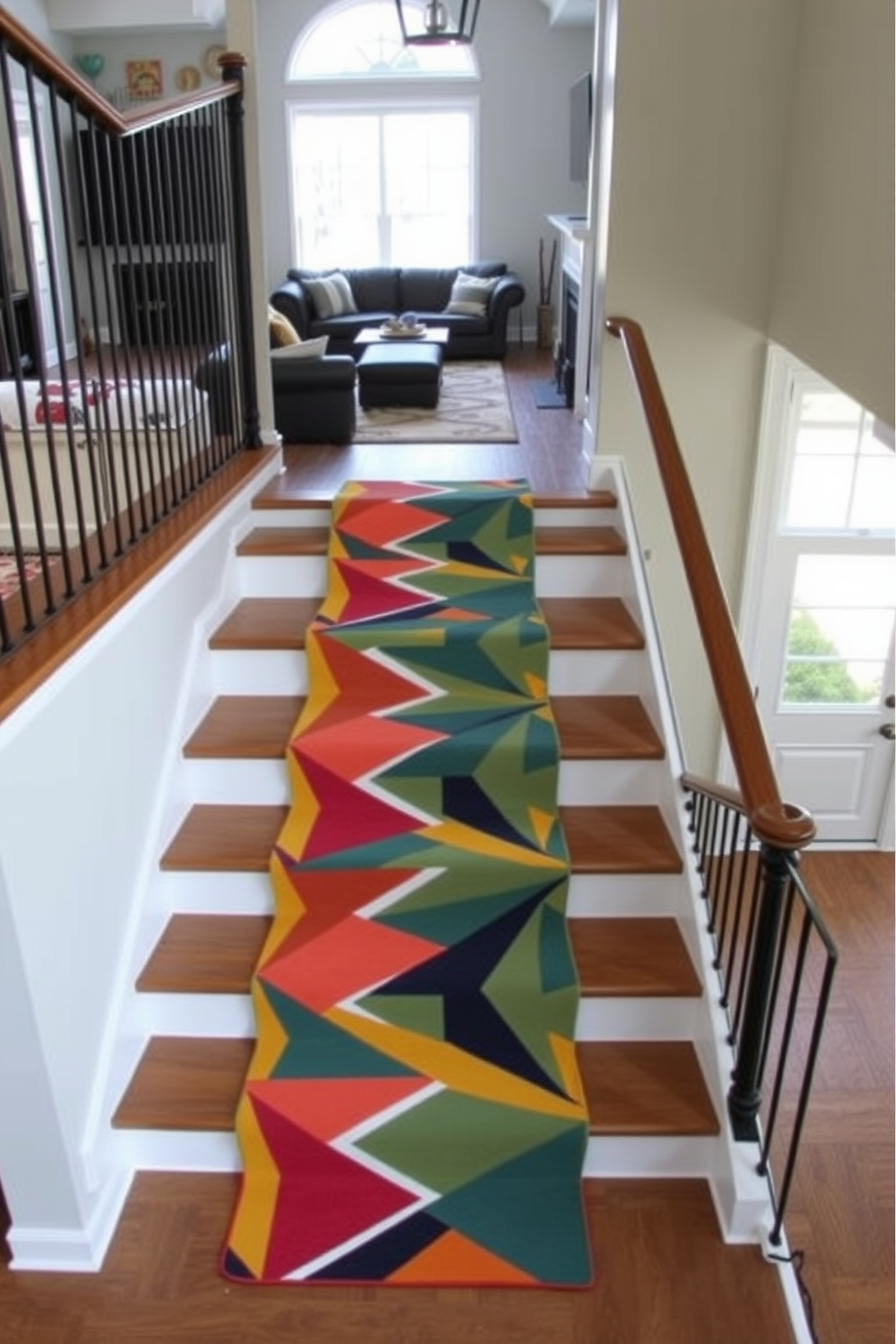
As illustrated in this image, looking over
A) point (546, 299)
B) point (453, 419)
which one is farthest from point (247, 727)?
point (546, 299)

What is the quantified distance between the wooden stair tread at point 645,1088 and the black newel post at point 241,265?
265 cm

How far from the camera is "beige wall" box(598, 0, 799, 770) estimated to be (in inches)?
141

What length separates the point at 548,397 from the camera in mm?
6422

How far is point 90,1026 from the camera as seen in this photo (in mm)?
2469

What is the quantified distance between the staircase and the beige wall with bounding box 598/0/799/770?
2.67ft

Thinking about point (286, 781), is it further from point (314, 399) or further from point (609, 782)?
point (314, 399)

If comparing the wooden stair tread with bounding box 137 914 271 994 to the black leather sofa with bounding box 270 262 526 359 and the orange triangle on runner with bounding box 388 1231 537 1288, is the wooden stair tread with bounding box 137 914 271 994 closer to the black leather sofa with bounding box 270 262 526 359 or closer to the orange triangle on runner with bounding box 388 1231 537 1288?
the orange triangle on runner with bounding box 388 1231 537 1288

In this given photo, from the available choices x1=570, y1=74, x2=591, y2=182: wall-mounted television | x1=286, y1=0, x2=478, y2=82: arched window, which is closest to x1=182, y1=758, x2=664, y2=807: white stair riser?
x1=570, y1=74, x2=591, y2=182: wall-mounted television

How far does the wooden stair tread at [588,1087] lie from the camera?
100 inches

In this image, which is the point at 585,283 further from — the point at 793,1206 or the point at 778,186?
the point at 793,1206

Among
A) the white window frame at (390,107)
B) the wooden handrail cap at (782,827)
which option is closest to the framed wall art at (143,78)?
the white window frame at (390,107)

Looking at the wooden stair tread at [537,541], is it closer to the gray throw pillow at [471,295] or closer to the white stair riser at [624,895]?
the white stair riser at [624,895]

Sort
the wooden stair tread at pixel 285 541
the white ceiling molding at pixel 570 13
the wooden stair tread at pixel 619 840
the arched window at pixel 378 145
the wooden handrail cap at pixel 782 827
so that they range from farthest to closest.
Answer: the arched window at pixel 378 145 → the white ceiling molding at pixel 570 13 → the wooden stair tread at pixel 285 541 → the wooden stair tread at pixel 619 840 → the wooden handrail cap at pixel 782 827

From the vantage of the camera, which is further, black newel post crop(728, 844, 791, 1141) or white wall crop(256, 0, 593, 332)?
white wall crop(256, 0, 593, 332)
